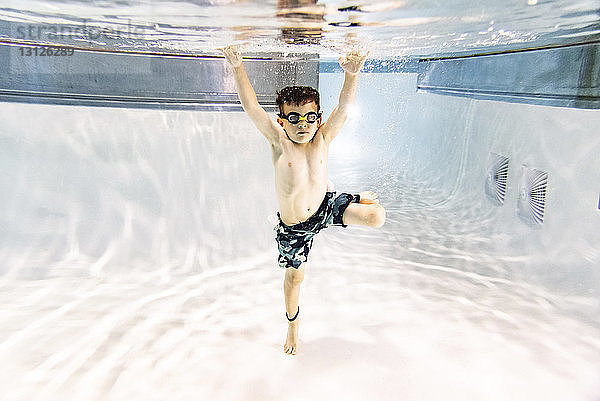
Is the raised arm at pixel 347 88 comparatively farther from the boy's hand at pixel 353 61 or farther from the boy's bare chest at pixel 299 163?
the boy's bare chest at pixel 299 163

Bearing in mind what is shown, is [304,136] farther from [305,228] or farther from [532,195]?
[532,195]

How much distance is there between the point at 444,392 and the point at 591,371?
4.50 feet

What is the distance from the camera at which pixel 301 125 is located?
2.97 metres

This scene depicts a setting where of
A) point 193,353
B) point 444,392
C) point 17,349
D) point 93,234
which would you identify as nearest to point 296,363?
point 193,353

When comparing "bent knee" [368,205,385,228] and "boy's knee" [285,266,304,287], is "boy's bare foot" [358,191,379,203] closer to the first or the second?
"bent knee" [368,205,385,228]

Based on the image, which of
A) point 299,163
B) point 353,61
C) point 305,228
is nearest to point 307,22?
point 353,61

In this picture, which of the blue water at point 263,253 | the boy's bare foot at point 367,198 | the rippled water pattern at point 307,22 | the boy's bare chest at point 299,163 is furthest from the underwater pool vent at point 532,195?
the boy's bare chest at point 299,163

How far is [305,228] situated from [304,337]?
118 cm

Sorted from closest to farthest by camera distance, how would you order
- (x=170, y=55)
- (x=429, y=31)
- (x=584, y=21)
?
(x=584, y=21), (x=429, y=31), (x=170, y=55)

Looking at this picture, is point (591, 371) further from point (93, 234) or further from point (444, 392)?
point (93, 234)

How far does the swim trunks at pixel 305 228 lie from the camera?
3379 mm

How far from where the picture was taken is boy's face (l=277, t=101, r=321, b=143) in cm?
293

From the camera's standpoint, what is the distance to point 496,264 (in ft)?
18.6

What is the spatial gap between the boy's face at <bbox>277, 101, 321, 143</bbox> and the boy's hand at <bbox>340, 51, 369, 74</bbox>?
41 cm
